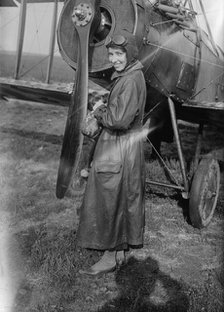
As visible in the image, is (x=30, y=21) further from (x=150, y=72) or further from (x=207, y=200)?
(x=207, y=200)

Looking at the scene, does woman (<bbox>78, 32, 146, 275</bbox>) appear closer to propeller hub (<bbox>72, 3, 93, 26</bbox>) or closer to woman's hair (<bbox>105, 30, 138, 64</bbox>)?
woman's hair (<bbox>105, 30, 138, 64</bbox>)

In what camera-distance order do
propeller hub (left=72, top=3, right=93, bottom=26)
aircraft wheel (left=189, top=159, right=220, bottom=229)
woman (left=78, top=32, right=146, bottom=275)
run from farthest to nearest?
1. aircraft wheel (left=189, top=159, right=220, bottom=229)
2. propeller hub (left=72, top=3, right=93, bottom=26)
3. woman (left=78, top=32, right=146, bottom=275)

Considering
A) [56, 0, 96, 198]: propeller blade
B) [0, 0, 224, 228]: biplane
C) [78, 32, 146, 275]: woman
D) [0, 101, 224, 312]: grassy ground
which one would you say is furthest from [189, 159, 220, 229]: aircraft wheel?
[56, 0, 96, 198]: propeller blade

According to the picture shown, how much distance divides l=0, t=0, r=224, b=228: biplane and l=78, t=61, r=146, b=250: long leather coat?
0.39 metres

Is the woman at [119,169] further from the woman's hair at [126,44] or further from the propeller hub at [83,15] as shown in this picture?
the propeller hub at [83,15]

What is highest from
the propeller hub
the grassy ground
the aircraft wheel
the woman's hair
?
the propeller hub

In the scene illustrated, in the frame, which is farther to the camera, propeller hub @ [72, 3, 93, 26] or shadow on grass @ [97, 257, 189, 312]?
propeller hub @ [72, 3, 93, 26]

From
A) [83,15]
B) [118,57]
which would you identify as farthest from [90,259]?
[83,15]

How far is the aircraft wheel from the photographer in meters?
4.48

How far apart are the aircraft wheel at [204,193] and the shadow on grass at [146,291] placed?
1.06m

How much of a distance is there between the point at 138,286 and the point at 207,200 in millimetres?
1922

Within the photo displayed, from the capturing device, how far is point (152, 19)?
3.80 metres

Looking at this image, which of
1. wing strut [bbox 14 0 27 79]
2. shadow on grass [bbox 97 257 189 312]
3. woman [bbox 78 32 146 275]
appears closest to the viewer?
shadow on grass [bbox 97 257 189 312]

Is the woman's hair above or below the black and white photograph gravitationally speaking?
above
